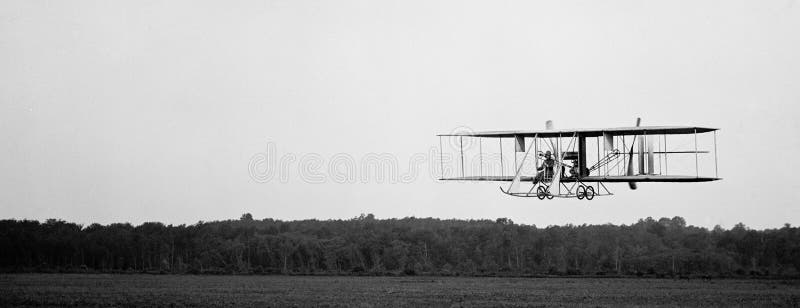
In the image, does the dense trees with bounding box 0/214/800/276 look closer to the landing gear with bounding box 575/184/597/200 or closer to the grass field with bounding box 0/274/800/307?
the grass field with bounding box 0/274/800/307

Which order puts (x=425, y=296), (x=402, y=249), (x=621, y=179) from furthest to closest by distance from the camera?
(x=402, y=249) < (x=425, y=296) < (x=621, y=179)

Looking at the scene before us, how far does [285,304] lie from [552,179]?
1711cm

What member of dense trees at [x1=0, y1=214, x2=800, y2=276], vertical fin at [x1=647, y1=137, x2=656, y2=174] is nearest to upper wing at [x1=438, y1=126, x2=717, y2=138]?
vertical fin at [x1=647, y1=137, x2=656, y2=174]

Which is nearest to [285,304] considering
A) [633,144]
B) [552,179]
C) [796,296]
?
[552,179]

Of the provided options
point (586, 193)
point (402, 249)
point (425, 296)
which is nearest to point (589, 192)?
point (586, 193)

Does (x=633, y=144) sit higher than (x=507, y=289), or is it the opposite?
(x=633, y=144)

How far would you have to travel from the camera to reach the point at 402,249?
135 metres

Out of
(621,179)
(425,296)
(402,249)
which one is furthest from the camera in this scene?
(402,249)

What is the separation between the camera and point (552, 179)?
137ft

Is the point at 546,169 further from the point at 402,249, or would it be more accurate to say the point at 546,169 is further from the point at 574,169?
the point at 402,249

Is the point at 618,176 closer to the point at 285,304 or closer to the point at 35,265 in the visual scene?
the point at 285,304

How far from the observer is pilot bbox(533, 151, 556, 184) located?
4209cm

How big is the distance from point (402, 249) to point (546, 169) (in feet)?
309

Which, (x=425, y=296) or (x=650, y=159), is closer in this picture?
(x=650, y=159)
